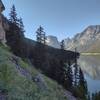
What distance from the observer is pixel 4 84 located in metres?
13.0

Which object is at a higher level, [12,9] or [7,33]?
[12,9]

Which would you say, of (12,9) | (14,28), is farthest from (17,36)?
(12,9)

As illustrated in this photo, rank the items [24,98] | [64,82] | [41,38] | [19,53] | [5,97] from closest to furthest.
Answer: [5,97]
[24,98]
[64,82]
[19,53]
[41,38]

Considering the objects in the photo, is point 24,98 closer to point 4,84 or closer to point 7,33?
point 4,84

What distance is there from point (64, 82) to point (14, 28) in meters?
16.9

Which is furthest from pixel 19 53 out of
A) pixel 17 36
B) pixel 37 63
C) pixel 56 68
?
pixel 37 63

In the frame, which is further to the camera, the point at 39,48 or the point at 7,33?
the point at 39,48

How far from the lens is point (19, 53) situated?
58.6 m

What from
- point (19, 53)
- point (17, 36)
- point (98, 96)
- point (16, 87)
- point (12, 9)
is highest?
point (12, 9)

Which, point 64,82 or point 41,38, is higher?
point 41,38

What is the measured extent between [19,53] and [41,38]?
64.5 ft

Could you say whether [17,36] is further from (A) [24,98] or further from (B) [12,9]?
(A) [24,98]

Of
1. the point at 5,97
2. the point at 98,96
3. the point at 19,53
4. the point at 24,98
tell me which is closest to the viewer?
the point at 5,97

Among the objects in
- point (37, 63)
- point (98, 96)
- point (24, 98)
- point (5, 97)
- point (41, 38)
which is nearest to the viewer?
point (5, 97)
